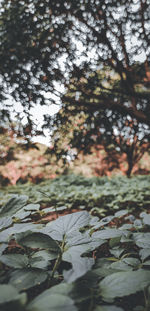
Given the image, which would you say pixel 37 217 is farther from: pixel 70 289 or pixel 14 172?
pixel 14 172

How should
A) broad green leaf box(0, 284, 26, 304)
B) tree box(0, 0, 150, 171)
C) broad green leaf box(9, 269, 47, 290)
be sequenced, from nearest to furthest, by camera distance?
broad green leaf box(0, 284, 26, 304) → broad green leaf box(9, 269, 47, 290) → tree box(0, 0, 150, 171)

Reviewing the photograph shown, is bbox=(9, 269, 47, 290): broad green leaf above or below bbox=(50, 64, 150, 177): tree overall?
below

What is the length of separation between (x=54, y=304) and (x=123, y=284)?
0.56 feet

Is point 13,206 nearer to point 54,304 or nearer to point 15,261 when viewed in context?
point 15,261

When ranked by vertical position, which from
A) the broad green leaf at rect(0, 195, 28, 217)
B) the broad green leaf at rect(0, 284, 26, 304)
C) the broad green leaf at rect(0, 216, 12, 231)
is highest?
the broad green leaf at rect(0, 195, 28, 217)

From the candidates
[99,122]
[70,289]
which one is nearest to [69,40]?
[99,122]

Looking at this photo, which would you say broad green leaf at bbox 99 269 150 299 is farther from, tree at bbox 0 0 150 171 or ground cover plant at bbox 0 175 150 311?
tree at bbox 0 0 150 171

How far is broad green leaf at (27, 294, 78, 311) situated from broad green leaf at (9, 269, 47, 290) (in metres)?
0.11

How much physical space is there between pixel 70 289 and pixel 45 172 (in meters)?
7.46

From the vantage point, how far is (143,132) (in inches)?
128

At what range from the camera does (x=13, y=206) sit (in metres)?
0.62

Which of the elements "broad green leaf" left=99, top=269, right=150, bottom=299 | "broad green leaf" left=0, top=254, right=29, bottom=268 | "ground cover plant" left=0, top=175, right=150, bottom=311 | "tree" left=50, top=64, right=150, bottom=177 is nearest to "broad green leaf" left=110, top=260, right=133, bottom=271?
"ground cover plant" left=0, top=175, right=150, bottom=311

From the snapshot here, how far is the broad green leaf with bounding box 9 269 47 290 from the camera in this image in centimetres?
43

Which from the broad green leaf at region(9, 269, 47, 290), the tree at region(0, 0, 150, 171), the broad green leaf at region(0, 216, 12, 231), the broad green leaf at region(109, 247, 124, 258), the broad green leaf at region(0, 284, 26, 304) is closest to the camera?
the broad green leaf at region(0, 284, 26, 304)
